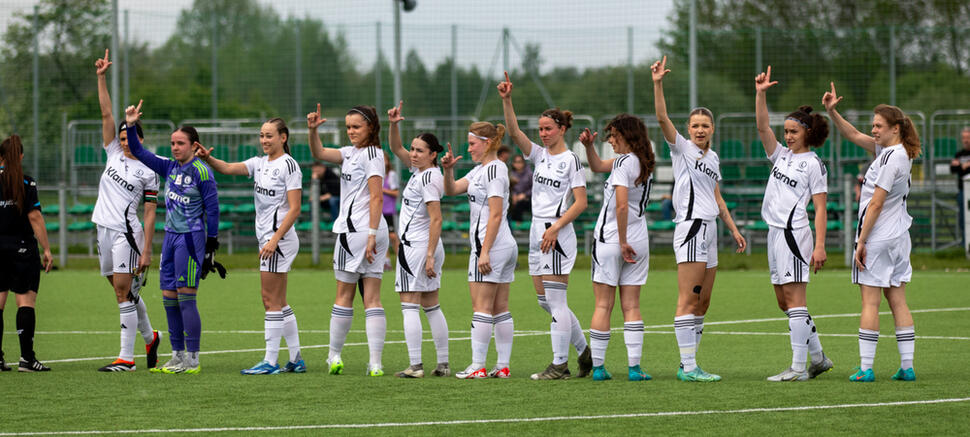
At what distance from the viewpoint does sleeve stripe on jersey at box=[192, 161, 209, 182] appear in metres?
9.74

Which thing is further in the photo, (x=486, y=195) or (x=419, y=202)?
(x=419, y=202)

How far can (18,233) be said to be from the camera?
33.7ft

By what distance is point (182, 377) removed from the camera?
30.9 feet

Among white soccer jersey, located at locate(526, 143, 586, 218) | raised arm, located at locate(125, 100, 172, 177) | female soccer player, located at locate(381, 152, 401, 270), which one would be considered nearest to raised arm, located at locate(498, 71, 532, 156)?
white soccer jersey, located at locate(526, 143, 586, 218)

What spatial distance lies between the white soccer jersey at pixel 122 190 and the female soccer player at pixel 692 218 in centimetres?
441

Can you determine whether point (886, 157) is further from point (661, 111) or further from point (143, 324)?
point (143, 324)

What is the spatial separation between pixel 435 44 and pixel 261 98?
4.33m

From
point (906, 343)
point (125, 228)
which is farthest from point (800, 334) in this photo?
point (125, 228)

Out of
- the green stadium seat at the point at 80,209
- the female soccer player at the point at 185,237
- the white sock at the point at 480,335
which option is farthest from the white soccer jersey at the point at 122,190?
the green stadium seat at the point at 80,209

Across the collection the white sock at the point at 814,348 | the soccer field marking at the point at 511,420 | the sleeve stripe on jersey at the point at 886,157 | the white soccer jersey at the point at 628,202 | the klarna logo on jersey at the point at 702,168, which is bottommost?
the soccer field marking at the point at 511,420

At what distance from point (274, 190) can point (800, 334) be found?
13.8ft

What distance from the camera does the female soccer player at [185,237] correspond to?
962 cm

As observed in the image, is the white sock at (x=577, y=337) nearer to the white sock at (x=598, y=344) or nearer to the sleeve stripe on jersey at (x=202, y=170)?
the white sock at (x=598, y=344)

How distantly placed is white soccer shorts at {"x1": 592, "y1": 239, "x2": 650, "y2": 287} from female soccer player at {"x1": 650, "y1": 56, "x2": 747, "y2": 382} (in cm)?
27
